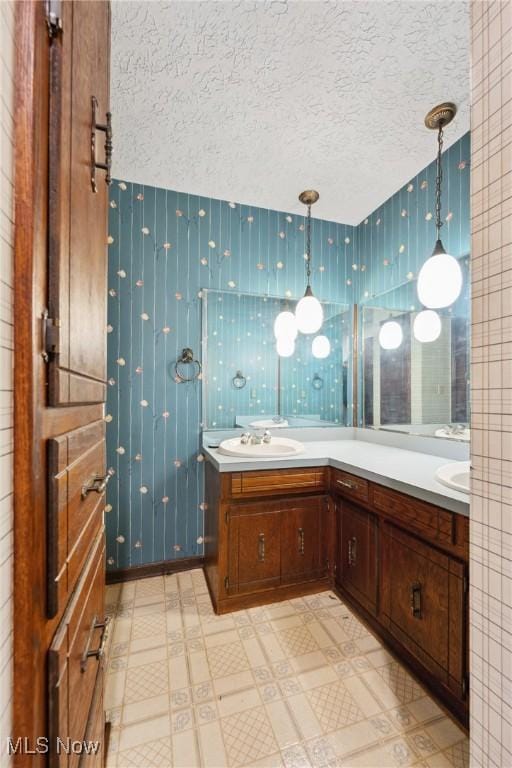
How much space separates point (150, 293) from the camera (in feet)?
7.25

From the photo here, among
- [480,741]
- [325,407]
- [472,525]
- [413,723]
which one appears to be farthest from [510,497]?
[325,407]

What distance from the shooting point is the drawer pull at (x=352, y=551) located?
178cm

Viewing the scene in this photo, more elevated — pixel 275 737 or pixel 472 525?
pixel 472 525

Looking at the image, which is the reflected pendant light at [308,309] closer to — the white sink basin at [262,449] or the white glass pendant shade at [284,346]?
the white glass pendant shade at [284,346]

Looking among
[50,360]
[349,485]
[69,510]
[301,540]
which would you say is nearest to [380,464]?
[349,485]

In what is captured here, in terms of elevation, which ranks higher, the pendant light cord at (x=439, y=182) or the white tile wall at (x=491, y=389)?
the pendant light cord at (x=439, y=182)

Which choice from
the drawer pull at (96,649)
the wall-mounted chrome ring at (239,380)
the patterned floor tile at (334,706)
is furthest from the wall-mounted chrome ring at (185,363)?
the patterned floor tile at (334,706)

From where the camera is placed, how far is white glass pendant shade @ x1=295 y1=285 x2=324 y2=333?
90.6 inches

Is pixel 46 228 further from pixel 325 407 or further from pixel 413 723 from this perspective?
pixel 325 407

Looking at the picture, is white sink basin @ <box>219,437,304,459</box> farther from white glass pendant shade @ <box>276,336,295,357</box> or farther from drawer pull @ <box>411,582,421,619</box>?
drawer pull @ <box>411,582,421,619</box>

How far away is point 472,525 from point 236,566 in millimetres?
1457

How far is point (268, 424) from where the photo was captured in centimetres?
247

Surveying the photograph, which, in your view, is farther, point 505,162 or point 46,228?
point 505,162

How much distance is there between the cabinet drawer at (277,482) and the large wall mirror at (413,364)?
787mm
